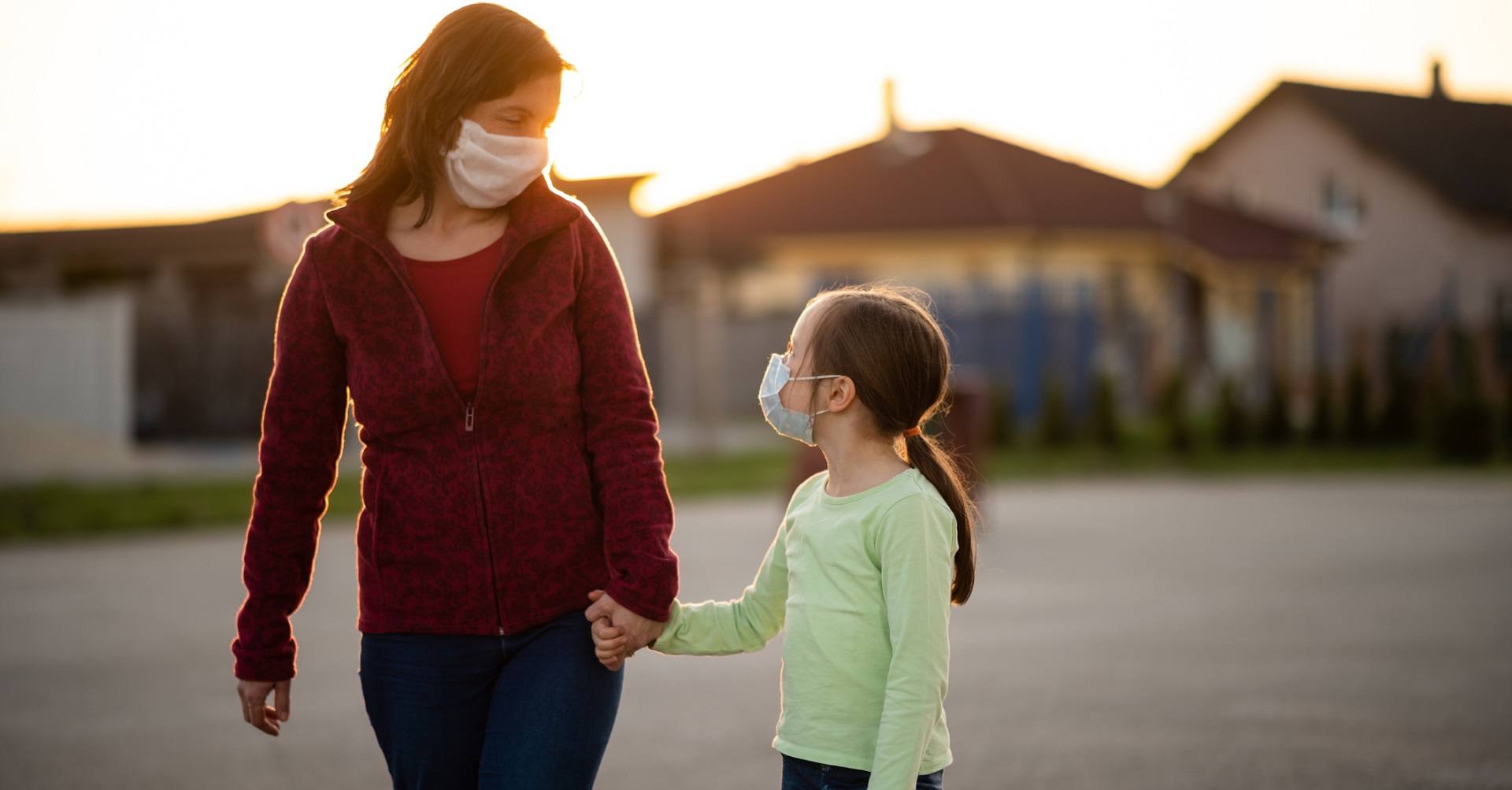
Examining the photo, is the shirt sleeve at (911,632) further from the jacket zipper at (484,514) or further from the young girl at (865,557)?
the jacket zipper at (484,514)

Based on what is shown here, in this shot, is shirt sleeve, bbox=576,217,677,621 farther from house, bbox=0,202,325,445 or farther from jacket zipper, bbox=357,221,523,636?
house, bbox=0,202,325,445

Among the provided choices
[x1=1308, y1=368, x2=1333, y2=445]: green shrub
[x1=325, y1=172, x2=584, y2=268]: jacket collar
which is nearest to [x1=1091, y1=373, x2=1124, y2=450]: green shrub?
[x1=1308, y1=368, x2=1333, y2=445]: green shrub

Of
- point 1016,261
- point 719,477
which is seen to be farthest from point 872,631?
point 1016,261

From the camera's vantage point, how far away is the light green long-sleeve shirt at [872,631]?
301 centimetres

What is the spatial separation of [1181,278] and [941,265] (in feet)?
18.7

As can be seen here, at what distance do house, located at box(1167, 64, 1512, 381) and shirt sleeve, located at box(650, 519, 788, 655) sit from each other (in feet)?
119

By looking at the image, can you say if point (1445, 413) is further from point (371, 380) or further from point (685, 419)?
point (371, 380)

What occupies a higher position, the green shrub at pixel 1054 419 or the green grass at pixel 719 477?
the green shrub at pixel 1054 419

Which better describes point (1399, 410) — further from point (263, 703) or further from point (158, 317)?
point (263, 703)

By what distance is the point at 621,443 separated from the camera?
3.14 metres

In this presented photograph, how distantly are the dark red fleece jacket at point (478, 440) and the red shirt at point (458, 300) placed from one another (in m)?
0.03

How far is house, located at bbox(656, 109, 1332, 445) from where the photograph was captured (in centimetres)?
2959

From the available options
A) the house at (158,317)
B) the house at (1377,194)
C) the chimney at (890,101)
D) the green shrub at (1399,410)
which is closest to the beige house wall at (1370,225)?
the house at (1377,194)

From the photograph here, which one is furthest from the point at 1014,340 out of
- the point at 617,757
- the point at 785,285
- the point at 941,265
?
the point at 617,757
